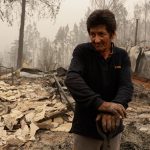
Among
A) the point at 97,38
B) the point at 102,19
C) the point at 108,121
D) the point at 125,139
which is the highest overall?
the point at 102,19

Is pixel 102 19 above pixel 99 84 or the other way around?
above

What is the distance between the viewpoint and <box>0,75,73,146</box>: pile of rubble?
692 centimetres

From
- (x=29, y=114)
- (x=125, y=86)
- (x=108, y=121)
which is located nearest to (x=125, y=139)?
(x=29, y=114)

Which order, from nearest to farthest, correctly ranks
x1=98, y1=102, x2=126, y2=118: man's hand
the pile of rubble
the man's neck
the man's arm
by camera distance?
x1=98, y1=102, x2=126, y2=118: man's hand < the man's arm < the man's neck < the pile of rubble

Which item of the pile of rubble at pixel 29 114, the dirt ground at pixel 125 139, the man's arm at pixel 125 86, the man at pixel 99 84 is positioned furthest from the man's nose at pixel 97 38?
the pile of rubble at pixel 29 114

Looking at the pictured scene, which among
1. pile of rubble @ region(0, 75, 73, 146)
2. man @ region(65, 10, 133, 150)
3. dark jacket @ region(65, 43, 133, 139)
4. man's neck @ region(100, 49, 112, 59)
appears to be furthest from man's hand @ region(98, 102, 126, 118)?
pile of rubble @ region(0, 75, 73, 146)

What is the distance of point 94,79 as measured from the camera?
2.78 m

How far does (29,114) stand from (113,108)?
19.2ft

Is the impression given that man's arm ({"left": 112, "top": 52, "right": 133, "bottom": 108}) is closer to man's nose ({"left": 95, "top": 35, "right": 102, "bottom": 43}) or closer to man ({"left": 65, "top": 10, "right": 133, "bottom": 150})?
man ({"left": 65, "top": 10, "right": 133, "bottom": 150})

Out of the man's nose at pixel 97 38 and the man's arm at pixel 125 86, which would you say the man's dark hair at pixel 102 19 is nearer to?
the man's nose at pixel 97 38

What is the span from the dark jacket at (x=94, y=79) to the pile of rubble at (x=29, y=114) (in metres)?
3.78

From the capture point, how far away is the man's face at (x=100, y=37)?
2738 millimetres

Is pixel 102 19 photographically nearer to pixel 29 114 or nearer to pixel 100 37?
pixel 100 37

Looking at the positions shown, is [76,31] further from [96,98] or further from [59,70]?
[96,98]
